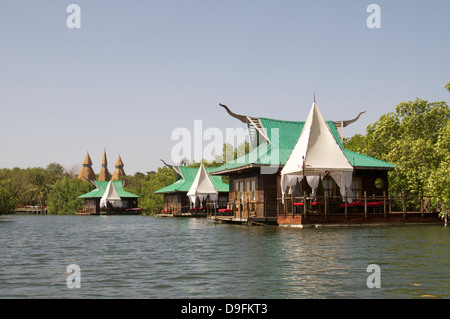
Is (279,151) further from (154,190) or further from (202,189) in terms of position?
(154,190)

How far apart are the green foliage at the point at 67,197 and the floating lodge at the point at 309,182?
73.7 metres

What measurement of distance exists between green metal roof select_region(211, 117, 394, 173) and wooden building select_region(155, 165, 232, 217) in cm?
2372

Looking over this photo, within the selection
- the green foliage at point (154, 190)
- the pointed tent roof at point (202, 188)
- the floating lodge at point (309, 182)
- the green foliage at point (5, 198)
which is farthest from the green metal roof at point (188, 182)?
the floating lodge at point (309, 182)

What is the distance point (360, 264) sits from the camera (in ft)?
45.4

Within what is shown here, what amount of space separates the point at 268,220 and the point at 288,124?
10.0 m

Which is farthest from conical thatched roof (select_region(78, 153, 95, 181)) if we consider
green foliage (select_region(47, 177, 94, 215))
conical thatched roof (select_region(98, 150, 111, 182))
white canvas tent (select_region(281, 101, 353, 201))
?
white canvas tent (select_region(281, 101, 353, 201))

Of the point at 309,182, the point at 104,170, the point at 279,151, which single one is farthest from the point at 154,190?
the point at 104,170

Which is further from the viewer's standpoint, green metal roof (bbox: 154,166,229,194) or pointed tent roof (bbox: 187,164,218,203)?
green metal roof (bbox: 154,166,229,194)

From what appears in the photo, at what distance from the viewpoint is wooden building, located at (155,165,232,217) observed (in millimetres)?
65613

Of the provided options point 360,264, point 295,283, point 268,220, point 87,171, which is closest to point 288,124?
point 268,220

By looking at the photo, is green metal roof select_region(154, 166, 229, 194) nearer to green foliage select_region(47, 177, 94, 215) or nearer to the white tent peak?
the white tent peak

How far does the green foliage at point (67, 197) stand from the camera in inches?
4296
